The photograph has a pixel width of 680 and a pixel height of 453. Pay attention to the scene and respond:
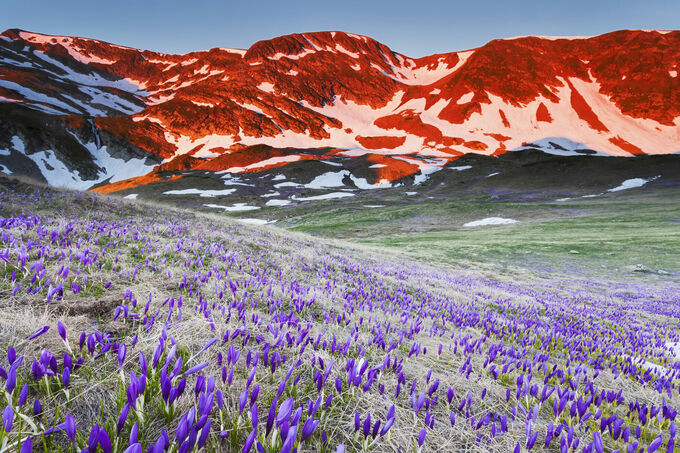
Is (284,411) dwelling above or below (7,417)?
below

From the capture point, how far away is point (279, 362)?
2686 millimetres

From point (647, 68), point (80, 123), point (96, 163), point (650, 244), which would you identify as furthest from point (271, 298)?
point (647, 68)

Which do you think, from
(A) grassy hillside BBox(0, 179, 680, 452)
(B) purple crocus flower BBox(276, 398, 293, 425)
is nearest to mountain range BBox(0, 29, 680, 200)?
(A) grassy hillside BBox(0, 179, 680, 452)

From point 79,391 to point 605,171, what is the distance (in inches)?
5197

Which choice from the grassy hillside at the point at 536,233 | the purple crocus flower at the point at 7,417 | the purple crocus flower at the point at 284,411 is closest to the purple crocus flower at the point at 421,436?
the purple crocus flower at the point at 284,411

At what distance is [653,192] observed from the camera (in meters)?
75.4

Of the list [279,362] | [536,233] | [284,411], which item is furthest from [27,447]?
[536,233]

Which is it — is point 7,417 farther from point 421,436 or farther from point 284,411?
point 421,436

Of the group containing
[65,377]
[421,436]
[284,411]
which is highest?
[65,377]

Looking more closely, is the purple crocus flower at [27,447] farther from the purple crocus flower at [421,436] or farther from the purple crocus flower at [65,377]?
the purple crocus flower at [421,436]

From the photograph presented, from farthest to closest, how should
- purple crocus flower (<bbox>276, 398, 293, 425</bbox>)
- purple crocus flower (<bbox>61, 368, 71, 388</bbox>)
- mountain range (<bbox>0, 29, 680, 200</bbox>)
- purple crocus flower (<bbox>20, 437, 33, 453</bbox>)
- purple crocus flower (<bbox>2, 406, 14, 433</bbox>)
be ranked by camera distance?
mountain range (<bbox>0, 29, 680, 200</bbox>), purple crocus flower (<bbox>61, 368, 71, 388</bbox>), purple crocus flower (<bbox>276, 398, 293, 425</bbox>), purple crocus flower (<bbox>2, 406, 14, 433</bbox>), purple crocus flower (<bbox>20, 437, 33, 453</bbox>)

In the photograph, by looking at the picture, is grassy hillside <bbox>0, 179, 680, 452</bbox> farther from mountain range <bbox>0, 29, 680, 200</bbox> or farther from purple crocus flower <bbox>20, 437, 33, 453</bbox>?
mountain range <bbox>0, 29, 680, 200</bbox>

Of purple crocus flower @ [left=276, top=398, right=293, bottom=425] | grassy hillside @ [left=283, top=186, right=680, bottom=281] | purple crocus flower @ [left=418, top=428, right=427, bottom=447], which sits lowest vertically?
grassy hillside @ [left=283, top=186, right=680, bottom=281]

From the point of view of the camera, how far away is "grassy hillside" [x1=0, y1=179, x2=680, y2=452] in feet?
6.07
